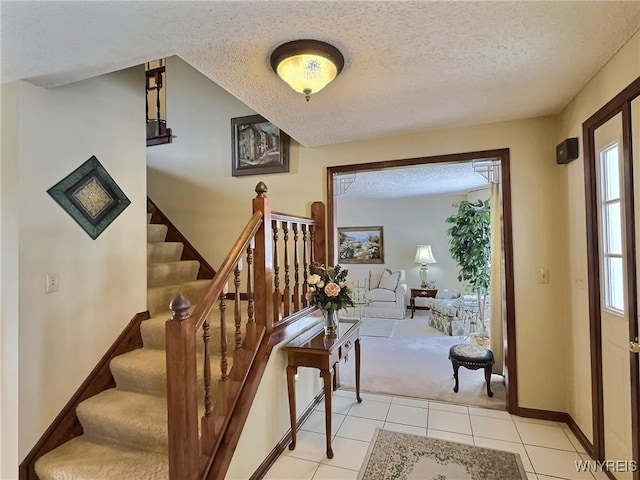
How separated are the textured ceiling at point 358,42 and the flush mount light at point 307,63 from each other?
4 cm

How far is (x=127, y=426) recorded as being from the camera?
1.90 metres

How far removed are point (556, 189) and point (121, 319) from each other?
11.6ft

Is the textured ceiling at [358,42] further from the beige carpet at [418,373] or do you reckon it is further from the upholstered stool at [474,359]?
the beige carpet at [418,373]

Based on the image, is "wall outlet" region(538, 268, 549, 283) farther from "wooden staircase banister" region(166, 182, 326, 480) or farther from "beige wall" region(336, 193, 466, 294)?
"beige wall" region(336, 193, 466, 294)

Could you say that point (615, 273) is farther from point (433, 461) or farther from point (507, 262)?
point (433, 461)

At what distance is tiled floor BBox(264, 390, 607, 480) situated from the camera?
204 centimetres

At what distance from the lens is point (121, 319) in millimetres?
2455

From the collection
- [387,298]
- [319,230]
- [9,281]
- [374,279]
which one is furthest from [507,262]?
[374,279]

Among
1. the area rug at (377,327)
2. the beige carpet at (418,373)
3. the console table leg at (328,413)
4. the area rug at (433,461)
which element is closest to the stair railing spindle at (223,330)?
the console table leg at (328,413)

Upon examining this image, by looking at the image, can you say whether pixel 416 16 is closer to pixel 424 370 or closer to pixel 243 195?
pixel 243 195

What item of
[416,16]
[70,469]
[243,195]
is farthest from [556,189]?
[70,469]

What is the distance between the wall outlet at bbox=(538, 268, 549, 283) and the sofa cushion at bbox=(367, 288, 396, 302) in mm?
3988

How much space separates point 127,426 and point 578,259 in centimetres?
315

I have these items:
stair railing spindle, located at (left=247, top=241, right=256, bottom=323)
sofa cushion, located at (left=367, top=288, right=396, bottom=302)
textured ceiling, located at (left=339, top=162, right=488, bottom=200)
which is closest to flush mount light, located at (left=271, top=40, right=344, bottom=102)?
stair railing spindle, located at (left=247, top=241, right=256, bottom=323)
